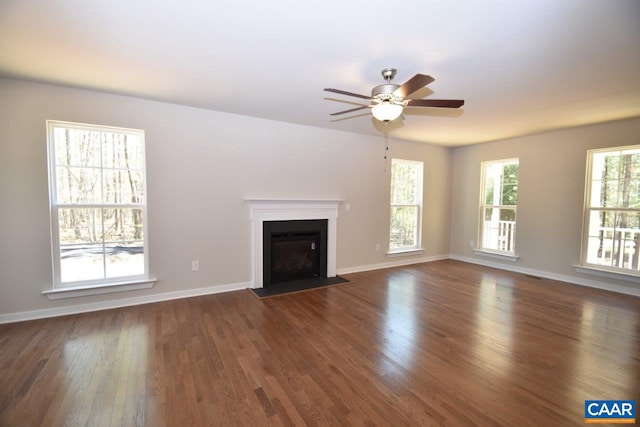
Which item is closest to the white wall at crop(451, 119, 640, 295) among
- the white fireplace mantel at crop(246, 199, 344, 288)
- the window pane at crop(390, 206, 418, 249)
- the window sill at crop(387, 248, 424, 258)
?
the window sill at crop(387, 248, 424, 258)

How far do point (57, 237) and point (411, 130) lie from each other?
503 centimetres

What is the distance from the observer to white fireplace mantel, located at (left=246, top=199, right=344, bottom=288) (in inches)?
157

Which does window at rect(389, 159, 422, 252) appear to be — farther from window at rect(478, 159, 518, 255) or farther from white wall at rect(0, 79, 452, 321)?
window at rect(478, 159, 518, 255)

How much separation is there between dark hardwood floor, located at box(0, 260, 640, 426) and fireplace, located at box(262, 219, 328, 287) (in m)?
0.66

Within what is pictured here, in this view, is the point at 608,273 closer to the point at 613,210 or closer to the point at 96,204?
the point at 613,210

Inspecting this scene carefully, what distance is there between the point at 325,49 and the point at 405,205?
13.4ft

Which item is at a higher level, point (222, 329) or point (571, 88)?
point (571, 88)

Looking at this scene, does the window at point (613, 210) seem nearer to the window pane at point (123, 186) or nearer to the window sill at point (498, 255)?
the window sill at point (498, 255)

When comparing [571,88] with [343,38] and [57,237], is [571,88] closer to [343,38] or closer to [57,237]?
[343,38]

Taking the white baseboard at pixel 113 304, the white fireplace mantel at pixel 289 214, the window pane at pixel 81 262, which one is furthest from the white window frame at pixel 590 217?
the window pane at pixel 81 262

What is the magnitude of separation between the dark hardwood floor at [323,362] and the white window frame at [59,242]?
0.29 m

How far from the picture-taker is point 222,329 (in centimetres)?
275

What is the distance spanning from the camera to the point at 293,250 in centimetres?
435

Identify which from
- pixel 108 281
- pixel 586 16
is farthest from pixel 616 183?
pixel 108 281
